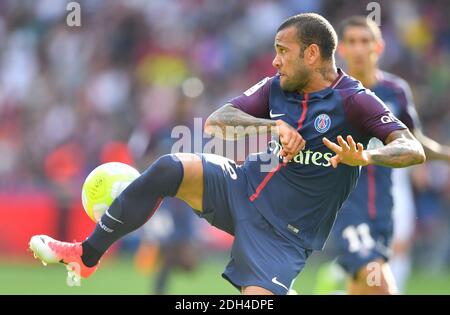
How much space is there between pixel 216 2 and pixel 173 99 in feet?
21.6

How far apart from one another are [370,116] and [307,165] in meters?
0.57

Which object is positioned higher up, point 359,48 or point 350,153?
point 359,48

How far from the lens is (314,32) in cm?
624

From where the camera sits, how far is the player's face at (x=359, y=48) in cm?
845

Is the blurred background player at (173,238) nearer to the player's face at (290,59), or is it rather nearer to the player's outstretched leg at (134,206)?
the player's outstretched leg at (134,206)

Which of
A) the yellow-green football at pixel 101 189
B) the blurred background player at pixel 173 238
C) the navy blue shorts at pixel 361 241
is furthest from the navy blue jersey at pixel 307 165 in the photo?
the blurred background player at pixel 173 238

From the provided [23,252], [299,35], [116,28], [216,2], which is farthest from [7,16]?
[299,35]

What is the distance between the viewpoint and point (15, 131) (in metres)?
17.5

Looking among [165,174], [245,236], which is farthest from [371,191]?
[165,174]

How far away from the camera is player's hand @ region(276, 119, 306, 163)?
232 inches

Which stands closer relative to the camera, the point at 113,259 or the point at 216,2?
the point at 113,259

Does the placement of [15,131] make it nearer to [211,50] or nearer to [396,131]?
[211,50]

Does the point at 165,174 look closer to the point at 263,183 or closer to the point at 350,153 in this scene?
the point at 263,183

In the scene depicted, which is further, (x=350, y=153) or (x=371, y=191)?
(x=371, y=191)
